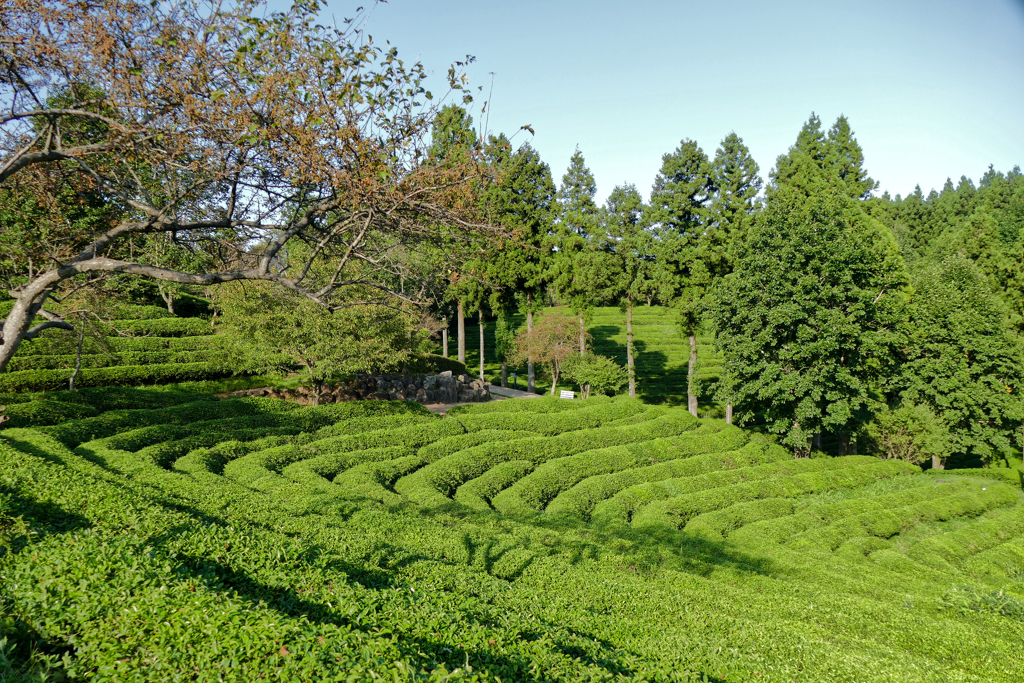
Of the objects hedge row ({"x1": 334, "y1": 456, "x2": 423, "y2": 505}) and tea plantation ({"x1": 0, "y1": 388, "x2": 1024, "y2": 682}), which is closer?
tea plantation ({"x1": 0, "y1": 388, "x2": 1024, "y2": 682})

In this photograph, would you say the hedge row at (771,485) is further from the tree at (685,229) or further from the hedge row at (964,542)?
the tree at (685,229)

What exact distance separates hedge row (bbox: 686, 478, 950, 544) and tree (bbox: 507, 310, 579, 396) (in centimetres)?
1983

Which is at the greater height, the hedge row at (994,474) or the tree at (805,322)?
the tree at (805,322)

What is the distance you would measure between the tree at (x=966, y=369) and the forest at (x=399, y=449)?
0.15m

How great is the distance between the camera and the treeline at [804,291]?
21031 millimetres

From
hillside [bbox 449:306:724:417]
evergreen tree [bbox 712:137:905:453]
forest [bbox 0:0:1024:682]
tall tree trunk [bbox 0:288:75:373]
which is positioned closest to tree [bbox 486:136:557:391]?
hillside [bbox 449:306:724:417]

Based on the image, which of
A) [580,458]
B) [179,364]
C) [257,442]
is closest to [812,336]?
[580,458]

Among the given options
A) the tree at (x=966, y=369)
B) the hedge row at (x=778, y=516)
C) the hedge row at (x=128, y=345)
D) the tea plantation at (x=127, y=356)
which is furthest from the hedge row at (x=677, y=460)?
the hedge row at (x=128, y=345)

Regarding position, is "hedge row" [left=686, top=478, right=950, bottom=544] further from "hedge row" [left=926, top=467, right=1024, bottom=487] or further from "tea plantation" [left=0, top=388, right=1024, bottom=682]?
"hedge row" [left=926, top=467, right=1024, bottom=487]

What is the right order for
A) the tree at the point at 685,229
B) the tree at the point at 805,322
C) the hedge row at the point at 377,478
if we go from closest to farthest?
the hedge row at the point at 377,478 < the tree at the point at 805,322 < the tree at the point at 685,229

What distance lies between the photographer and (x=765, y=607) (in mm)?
7961

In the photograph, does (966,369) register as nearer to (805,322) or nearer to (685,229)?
(805,322)

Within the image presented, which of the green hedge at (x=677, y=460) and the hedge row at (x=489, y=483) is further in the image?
the green hedge at (x=677, y=460)

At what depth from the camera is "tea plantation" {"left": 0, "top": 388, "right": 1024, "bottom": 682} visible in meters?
4.05
